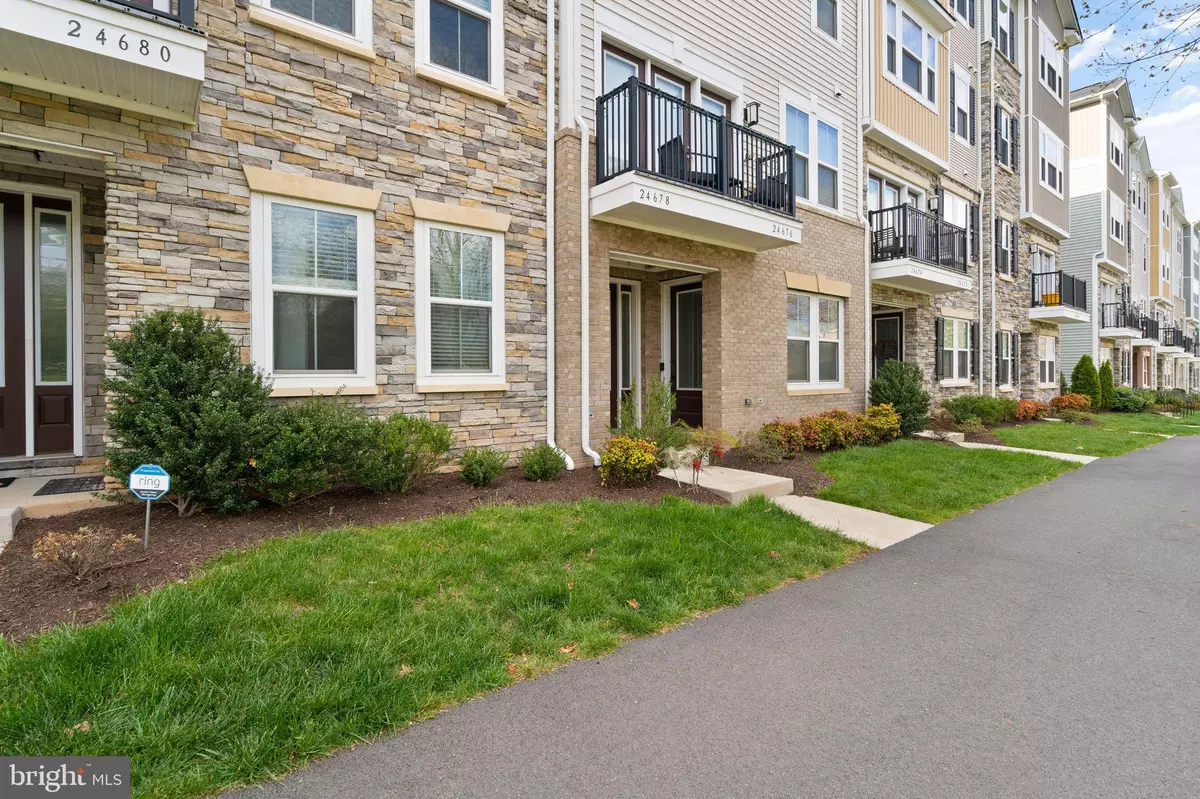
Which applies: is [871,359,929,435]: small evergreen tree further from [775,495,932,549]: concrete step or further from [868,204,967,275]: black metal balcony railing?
[775,495,932,549]: concrete step

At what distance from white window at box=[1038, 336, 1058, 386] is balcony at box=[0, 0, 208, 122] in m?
23.7

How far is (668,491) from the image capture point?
22.3 ft

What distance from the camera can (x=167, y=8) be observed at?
509 centimetres

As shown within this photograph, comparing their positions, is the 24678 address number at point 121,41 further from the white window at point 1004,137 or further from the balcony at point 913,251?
the white window at point 1004,137

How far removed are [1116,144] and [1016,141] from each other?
14.1 metres

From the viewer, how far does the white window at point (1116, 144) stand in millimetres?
26531

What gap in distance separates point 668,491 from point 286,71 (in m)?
5.97

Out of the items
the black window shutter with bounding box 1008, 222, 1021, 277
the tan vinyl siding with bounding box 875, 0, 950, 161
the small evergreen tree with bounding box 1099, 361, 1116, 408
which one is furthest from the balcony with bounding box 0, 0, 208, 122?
the small evergreen tree with bounding box 1099, 361, 1116, 408

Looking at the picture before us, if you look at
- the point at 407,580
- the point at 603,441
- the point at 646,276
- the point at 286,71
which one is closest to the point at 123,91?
the point at 286,71

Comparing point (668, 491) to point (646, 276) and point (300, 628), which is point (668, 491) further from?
point (646, 276)

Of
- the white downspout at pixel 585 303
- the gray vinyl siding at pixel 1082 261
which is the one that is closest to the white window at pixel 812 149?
the white downspout at pixel 585 303

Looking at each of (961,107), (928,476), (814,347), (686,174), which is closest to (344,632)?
(686,174)

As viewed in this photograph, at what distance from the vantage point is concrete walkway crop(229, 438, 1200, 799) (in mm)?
2236

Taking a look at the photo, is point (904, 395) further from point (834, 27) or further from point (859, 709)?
point (859, 709)
